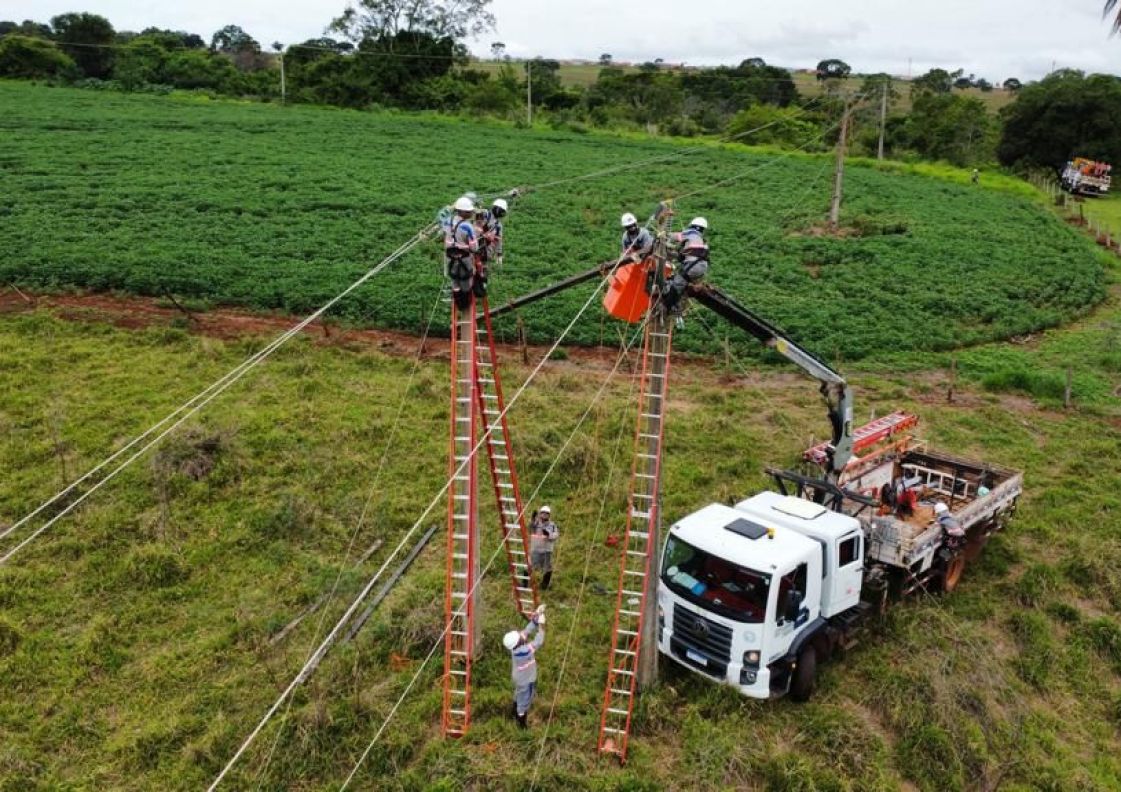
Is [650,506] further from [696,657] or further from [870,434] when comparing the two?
[870,434]

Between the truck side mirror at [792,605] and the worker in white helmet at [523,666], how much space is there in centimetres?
383

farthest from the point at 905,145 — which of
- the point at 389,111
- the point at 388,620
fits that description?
the point at 388,620

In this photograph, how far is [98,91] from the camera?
259 feet

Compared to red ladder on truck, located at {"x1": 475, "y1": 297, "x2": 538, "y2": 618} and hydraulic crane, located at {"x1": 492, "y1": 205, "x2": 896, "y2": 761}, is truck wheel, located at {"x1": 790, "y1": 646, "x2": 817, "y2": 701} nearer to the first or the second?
hydraulic crane, located at {"x1": 492, "y1": 205, "x2": 896, "y2": 761}

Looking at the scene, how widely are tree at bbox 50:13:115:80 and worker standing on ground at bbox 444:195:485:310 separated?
93.4 m

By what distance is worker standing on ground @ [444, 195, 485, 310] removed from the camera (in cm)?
1254

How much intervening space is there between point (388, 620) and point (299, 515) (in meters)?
4.45

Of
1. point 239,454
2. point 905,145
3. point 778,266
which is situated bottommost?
point 239,454

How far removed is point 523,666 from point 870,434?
31.6 feet

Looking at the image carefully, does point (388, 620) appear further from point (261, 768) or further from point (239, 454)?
point (239, 454)

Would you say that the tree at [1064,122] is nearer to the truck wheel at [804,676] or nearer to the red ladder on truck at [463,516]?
the truck wheel at [804,676]

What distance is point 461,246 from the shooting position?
12.6 metres

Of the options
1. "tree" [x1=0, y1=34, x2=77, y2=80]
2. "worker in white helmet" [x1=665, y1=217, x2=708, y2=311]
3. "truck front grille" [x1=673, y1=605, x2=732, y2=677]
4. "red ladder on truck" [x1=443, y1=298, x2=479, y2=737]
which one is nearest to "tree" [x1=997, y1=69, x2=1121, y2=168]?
"worker in white helmet" [x1=665, y1=217, x2=708, y2=311]

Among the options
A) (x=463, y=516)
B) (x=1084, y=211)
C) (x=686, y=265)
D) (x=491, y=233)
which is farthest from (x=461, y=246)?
(x=1084, y=211)
